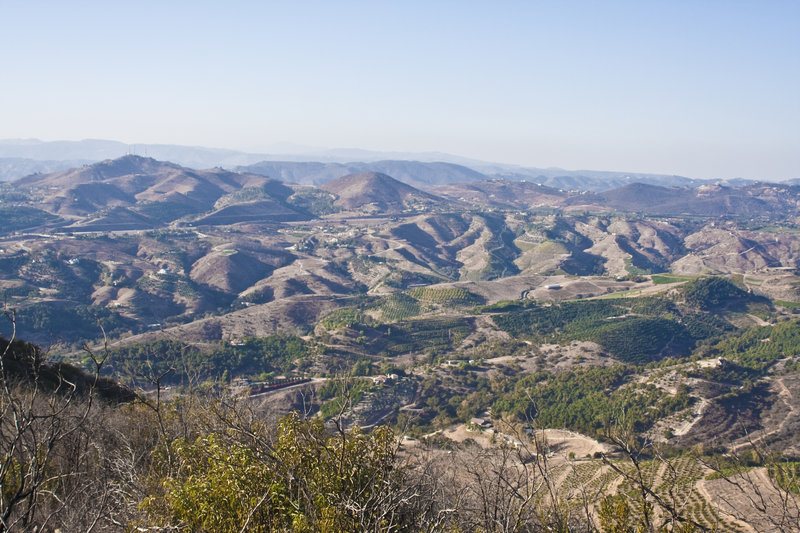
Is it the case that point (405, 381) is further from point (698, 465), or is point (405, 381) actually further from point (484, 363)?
point (698, 465)

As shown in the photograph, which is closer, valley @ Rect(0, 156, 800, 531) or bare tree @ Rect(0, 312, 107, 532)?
bare tree @ Rect(0, 312, 107, 532)

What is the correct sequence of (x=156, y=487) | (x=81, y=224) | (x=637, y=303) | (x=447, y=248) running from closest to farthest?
(x=156, y=487) < (x=637, y=303) < (x=81, y=224) < (x=447, y=248)

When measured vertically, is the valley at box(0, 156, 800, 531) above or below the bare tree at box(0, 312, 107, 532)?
below

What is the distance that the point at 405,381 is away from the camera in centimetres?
4953

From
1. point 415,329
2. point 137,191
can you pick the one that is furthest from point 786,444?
point 137,191

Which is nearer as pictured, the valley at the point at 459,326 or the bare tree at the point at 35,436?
the bare tree at the point at 35,436

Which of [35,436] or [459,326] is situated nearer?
[35,436]

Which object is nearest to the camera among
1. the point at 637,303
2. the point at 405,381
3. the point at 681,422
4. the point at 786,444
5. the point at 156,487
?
the point at 156,487

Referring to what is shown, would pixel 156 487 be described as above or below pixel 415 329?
above

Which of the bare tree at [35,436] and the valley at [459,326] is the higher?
the bare tree at [35,436]

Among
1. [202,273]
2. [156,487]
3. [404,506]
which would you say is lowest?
[202,273]

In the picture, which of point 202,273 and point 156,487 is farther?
point 202,273

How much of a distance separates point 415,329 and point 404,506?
5690 cm

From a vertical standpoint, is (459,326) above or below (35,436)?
below
